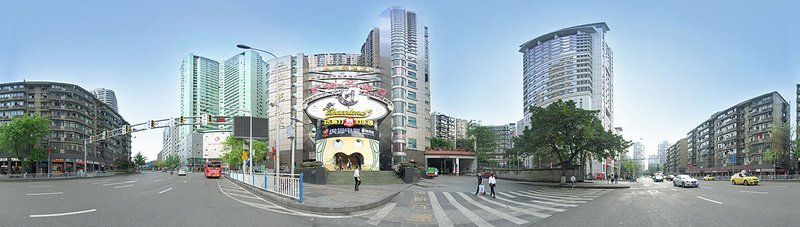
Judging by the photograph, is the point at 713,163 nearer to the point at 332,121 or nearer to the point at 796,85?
the point at 796,85

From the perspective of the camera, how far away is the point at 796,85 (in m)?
77.2

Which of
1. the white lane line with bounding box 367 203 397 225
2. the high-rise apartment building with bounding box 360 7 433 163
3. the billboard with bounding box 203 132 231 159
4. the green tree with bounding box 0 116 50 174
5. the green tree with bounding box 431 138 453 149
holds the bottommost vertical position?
the billboard with bounding box 203 132 231 159

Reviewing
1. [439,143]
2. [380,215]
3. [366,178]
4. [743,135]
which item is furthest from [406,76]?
[743,135]

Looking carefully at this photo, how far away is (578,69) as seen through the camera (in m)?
97.2

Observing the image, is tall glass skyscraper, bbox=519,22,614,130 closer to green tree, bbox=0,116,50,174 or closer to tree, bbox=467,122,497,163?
tree, bbox=467,122,497,163

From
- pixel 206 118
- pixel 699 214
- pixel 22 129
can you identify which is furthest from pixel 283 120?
pixel 699 214

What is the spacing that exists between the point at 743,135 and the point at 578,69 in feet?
126

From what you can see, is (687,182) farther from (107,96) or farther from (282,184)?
(107,96)

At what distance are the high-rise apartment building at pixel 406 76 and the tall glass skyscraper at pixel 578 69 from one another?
41.6 m

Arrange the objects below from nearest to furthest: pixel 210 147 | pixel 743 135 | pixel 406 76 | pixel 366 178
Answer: pixel 366 178 → pixel 406 76 → pixel 743 135 → pixel 210 147

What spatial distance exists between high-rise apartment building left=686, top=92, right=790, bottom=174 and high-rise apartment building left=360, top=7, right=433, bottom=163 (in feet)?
179

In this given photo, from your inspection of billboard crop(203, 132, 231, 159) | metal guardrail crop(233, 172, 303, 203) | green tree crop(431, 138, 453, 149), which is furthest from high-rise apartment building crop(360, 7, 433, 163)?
billboard crop(203, 132, 231, 159)

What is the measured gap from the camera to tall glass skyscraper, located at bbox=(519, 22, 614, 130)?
316 feet

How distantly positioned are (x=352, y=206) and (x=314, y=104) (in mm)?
40619
